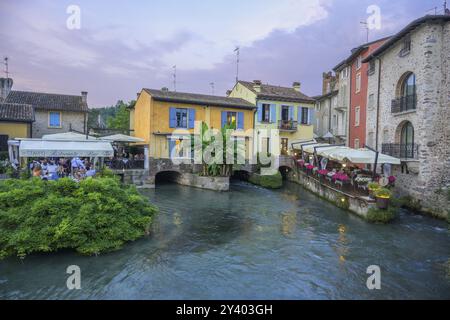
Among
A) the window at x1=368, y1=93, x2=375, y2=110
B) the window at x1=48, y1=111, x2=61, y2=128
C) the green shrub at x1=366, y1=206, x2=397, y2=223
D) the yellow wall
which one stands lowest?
the green shrub at x1=366, y1=206, x2=397, y2=223

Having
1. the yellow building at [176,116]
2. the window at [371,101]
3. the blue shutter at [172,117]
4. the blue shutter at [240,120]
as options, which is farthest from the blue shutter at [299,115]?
the blue shutter at [172,117]

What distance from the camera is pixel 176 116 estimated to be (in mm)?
25562

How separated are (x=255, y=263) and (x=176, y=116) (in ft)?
60.7

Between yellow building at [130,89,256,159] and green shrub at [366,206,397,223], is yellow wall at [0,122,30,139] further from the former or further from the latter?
green shrub at [366,206,397,223]

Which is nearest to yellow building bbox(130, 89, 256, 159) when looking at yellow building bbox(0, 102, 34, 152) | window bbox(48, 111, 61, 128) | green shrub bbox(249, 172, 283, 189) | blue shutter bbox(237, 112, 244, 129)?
A: blue shutter bbox(237, 112, 244, 129)

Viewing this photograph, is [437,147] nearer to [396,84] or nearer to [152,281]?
[396,84]

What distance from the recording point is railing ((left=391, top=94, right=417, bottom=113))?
53.5ft

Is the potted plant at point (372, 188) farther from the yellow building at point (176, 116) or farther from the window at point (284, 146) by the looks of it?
the window at point (284, 146)

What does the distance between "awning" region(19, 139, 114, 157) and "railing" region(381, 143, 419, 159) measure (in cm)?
1569

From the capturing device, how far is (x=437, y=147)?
15.0 m
